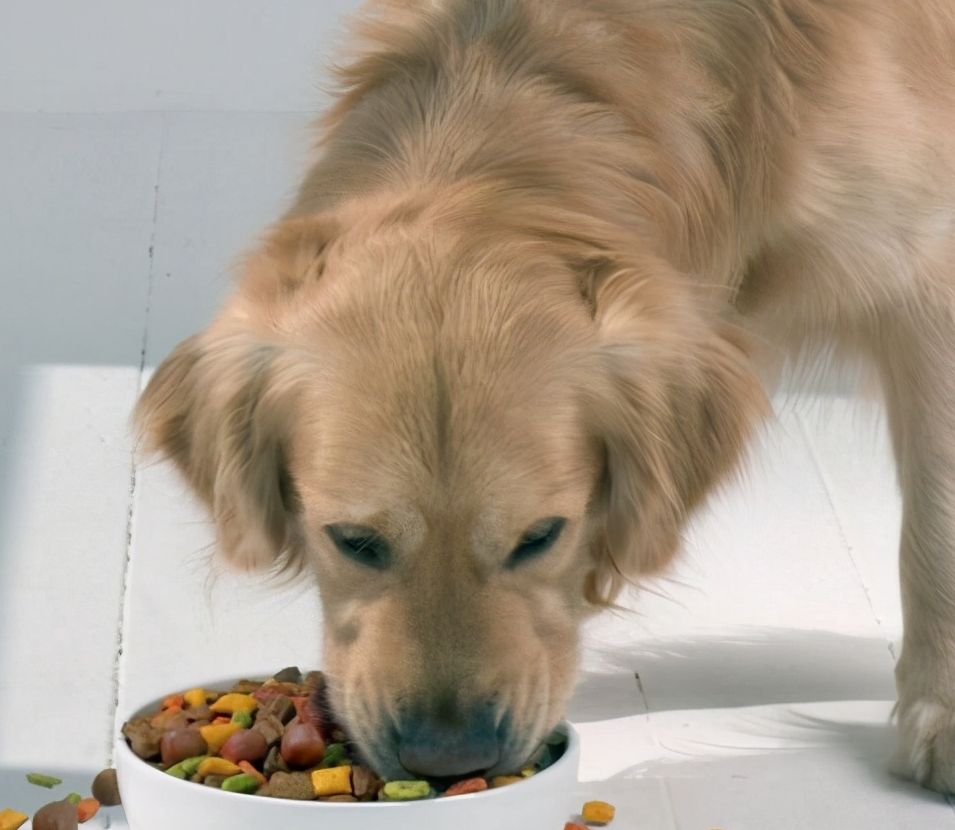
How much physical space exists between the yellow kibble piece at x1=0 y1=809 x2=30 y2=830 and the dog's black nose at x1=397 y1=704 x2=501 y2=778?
0.52 m

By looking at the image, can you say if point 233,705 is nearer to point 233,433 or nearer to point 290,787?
point 290,787

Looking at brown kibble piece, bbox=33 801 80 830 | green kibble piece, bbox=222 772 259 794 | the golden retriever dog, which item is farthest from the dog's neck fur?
brown kibble piece, bbox=33 801 80 830

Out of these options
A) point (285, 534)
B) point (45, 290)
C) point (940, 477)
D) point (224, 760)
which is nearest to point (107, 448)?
point (45, 290)

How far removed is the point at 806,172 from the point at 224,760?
3.32 feet

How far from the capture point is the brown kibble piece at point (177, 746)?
1.68 meters

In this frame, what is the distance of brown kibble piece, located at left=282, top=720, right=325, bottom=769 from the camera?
1707 mm

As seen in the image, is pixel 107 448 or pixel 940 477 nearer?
pixel 940 477

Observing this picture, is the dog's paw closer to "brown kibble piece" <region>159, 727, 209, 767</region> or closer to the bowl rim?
the bowl rim

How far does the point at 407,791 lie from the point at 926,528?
36.6 inches

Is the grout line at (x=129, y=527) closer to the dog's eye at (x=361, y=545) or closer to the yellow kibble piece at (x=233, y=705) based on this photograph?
the yellow kibble piece at (x=233, y=705)

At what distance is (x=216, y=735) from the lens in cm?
172

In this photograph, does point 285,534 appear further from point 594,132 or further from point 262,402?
point 594,132

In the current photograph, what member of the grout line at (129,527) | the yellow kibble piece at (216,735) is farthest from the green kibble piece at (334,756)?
the grout line at (129,527)

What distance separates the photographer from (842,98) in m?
1.98
